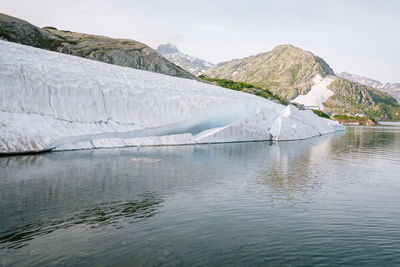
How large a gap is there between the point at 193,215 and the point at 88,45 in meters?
45.0

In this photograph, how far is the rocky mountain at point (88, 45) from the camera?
1560 inches

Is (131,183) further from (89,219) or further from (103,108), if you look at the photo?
(103,108)

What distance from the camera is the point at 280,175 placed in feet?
45.4

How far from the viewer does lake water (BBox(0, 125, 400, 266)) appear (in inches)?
243

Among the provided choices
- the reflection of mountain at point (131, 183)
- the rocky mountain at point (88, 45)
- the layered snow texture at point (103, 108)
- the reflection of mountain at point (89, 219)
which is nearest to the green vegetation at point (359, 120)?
the rocky mountain at point (88, 45)

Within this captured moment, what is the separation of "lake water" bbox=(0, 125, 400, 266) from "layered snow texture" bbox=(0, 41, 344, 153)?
3563 mm

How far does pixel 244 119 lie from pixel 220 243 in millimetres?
21805

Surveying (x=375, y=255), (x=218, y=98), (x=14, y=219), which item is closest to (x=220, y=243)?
(x=375, y=255)

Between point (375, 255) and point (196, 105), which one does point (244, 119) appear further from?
point (375, 255)

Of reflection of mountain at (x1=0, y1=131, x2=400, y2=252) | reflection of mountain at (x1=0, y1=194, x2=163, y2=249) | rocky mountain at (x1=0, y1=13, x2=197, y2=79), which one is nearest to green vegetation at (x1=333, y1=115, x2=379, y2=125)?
rocky mountain at (x1=0, y1=13, x2=197, y2=79)

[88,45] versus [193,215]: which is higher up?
[88,45]

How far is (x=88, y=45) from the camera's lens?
47.5m

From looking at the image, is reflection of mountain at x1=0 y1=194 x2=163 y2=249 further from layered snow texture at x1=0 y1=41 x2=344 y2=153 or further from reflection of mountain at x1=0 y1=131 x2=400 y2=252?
layered snow texture at x1=0 y1=41 x2=344 y2=153

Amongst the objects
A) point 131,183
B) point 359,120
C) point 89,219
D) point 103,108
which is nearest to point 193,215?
point 89,219
